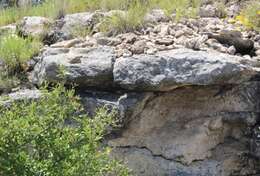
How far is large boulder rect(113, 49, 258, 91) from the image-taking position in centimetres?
447

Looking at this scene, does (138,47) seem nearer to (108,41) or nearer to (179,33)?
(108,41)

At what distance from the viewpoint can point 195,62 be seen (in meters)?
4.50

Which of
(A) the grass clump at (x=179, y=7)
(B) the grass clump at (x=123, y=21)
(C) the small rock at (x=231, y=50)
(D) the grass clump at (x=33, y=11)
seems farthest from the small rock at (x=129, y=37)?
(D) the grass clump at (x=33, y=11)

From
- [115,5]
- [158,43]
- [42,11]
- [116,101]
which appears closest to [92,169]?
[116,101]

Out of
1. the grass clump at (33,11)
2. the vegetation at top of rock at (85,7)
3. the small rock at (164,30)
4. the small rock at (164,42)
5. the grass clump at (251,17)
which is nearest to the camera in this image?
the small rock at (164,42)

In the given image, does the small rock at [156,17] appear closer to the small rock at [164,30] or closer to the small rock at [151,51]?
the small rock at [164,30]

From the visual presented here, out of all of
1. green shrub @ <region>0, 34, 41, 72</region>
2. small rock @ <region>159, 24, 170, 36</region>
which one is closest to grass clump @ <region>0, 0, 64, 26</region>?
green shrub @ <region>0, 34, 41, 72</region>

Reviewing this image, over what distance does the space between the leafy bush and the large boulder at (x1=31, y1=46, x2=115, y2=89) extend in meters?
0.74

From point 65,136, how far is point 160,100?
1.38 meters

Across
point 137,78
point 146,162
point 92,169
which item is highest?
point 137,78

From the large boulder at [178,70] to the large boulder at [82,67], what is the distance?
0.41 feet

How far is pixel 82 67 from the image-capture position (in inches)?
181

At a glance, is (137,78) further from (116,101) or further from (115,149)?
(115,149)

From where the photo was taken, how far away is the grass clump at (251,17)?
208 inches
